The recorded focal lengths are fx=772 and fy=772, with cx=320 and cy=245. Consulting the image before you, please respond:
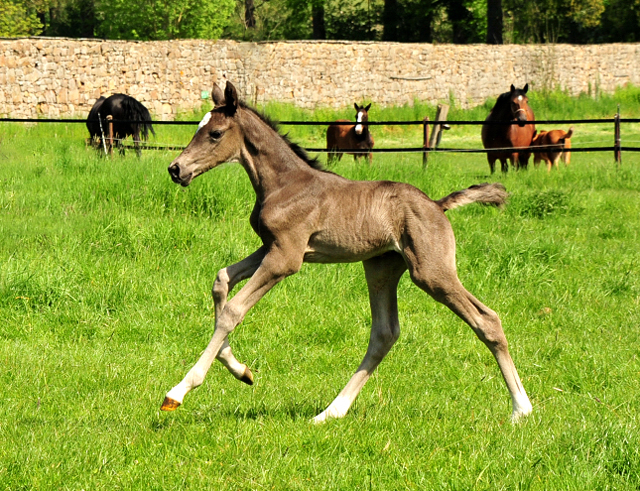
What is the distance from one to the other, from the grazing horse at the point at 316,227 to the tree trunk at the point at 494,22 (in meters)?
32.0

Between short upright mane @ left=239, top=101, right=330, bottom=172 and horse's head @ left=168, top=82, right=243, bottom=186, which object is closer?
horse's head @ left=168, top=82, right=243, bottom=186

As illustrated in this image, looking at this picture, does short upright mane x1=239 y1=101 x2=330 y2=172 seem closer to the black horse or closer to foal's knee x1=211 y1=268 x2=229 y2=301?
foal's knee x1=211 y1=268 x2=229 y2=301

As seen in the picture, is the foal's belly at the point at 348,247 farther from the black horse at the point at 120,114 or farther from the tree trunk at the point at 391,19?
the tree trunk at the point at 391,19

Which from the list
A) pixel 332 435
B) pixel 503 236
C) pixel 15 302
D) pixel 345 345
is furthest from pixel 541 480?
pixel 503 236

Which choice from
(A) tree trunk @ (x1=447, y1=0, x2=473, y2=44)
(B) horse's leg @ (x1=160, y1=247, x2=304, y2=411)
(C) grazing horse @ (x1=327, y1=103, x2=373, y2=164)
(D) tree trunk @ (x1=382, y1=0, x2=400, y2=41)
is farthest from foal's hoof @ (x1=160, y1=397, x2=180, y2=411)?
(A) tree trunk @ (x1=447, y1=0, x2=473, y2=44)

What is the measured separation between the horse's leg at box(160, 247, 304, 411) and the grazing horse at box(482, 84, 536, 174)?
37.6 ft

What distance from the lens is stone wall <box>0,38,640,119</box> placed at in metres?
24.2

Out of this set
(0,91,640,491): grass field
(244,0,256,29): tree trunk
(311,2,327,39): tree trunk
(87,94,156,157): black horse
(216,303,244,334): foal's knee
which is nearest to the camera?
(0,91,640,491): grass field

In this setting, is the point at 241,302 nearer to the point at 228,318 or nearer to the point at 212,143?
the point at 228,318

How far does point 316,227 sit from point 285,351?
1.83 metres

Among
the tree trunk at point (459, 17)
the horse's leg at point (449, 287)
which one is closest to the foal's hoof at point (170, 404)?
the horse's leg at point (449, 287)

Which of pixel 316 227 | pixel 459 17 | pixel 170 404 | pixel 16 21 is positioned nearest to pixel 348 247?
pixel 316 227

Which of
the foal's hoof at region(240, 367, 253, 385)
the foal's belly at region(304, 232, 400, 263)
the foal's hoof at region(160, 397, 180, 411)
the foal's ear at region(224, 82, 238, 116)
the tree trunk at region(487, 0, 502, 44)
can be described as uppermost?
the tree trunk at region(487, 0, 502, 44)

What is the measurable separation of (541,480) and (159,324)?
3.74m
